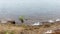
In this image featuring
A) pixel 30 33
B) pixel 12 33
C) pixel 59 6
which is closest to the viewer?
pixel 12 33

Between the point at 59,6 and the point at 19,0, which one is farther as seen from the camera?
the point at 19,0

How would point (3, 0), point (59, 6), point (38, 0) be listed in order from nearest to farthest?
point (59, 6) → point (3, 0) → point (38, 0)

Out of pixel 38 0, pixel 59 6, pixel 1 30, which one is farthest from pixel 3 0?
pixel 1 30

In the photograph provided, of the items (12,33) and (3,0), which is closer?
(12,33)

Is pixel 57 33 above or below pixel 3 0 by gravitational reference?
below

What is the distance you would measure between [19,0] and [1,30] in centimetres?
1989

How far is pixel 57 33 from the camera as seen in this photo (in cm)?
610

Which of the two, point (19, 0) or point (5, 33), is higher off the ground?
point (19, 0)

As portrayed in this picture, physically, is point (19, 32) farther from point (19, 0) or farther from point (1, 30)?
point (19, 0)

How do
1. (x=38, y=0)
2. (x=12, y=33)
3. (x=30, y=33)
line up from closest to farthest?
(x=12, y=33)
(x=30, y=33)
(x=38, y=0)

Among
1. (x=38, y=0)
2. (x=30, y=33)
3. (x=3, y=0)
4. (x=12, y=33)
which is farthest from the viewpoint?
(x=38, y=0)

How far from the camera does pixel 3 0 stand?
1023 inches

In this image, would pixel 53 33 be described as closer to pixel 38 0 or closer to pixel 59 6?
pixel 59 6

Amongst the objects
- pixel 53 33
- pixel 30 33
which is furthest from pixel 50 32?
pixel 30 33
